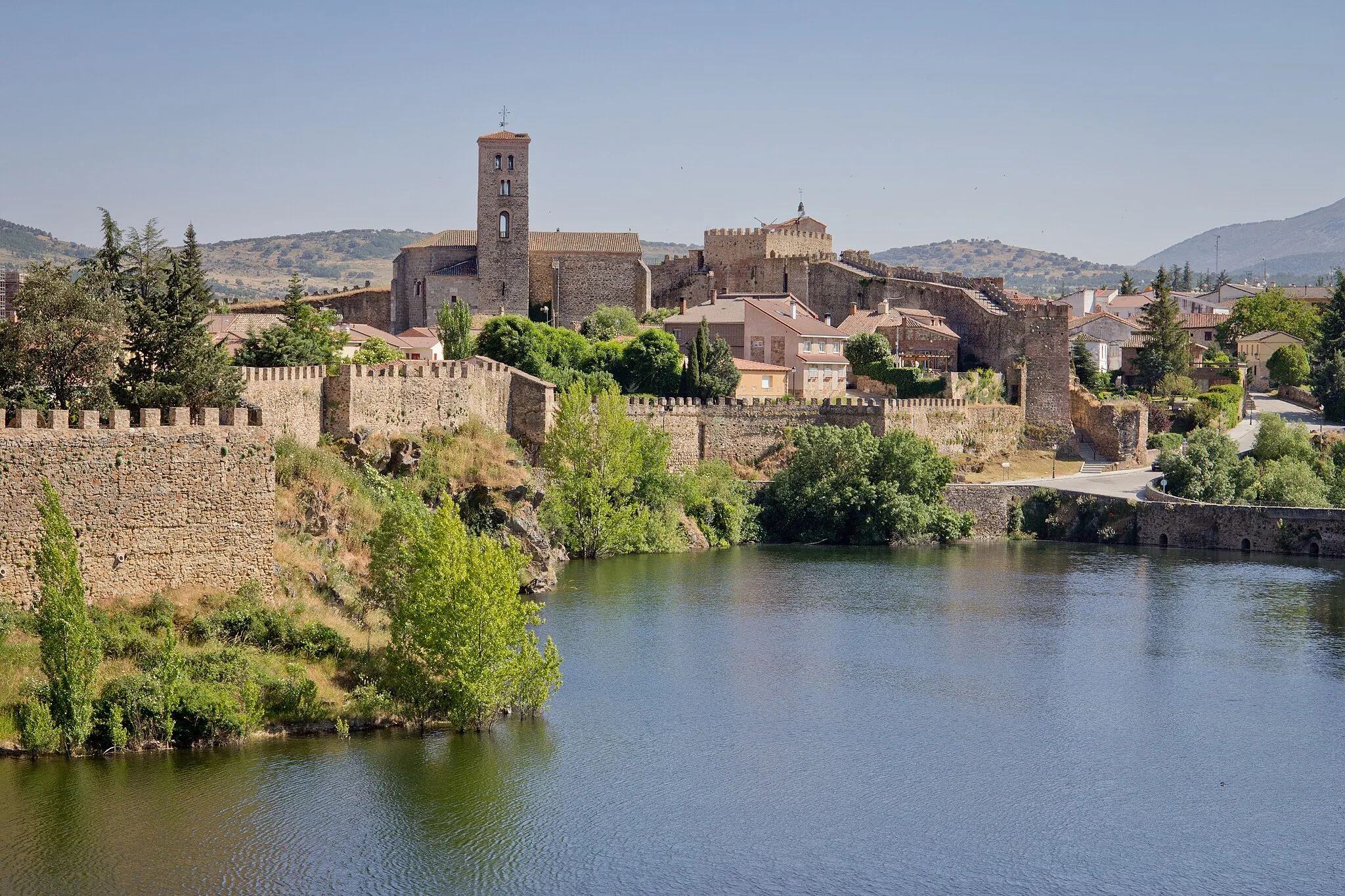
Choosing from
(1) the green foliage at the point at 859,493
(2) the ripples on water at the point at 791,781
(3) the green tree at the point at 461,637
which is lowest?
(2) the ripples on water at the point at 791,781

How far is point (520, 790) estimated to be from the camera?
973 inches

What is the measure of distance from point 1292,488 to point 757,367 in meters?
19.1

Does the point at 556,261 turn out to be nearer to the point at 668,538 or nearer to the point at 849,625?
the point at 668,538

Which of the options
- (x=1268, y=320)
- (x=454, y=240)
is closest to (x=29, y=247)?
(x=454, y=240)

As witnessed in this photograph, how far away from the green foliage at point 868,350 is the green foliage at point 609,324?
829cm

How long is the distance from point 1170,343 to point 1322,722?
39.5m

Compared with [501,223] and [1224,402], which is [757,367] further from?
[1224,402]

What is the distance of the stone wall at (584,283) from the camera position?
7025 centimetres

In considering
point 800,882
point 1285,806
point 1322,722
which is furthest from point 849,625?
point 800,882

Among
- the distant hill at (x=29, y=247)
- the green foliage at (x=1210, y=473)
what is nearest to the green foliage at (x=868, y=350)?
the green foliage at (x=1210, y=473)

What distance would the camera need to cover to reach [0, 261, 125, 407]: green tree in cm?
2877

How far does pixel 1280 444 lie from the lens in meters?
55.9

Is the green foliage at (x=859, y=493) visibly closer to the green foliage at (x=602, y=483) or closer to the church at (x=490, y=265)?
the green foliage at (x=602, y=483)

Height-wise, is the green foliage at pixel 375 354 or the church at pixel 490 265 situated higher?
the church at pixel 490 265
